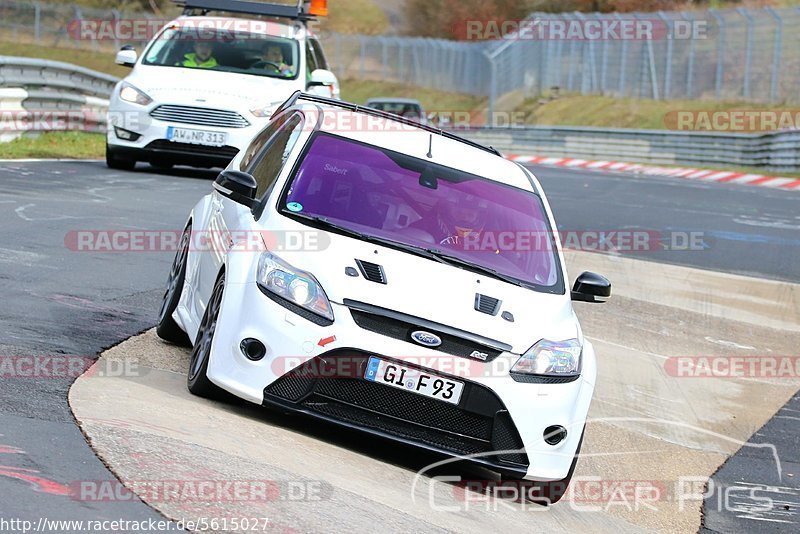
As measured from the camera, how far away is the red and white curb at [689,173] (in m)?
28.7

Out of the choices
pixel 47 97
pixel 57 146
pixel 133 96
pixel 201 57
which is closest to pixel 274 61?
pixel 201 57

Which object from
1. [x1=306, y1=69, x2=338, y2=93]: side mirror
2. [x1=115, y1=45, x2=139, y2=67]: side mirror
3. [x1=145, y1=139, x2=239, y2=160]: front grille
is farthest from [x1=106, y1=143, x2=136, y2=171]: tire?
[x1=306, y1=69, x2=338, y2=93]: side mirror

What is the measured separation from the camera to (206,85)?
16672mm

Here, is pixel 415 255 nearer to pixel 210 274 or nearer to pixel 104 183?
pixel 210 274

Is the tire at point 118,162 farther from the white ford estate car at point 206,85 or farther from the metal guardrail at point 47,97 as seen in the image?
the metal guardrail at point 47,97

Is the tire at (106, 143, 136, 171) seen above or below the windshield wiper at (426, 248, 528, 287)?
below

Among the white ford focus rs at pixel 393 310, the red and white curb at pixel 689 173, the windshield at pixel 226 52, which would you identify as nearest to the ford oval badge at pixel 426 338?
the white ford focus rs at pixel 393 310

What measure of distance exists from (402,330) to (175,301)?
214 centimetres

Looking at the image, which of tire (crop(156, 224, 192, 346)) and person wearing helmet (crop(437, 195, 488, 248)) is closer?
person wearing helmet (crop(437, 195, 488, 248))

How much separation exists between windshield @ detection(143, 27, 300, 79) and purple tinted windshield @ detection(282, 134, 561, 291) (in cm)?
1029

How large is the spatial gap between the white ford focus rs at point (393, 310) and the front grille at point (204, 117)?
9.18 metres

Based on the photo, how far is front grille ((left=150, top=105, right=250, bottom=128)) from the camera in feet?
53.8

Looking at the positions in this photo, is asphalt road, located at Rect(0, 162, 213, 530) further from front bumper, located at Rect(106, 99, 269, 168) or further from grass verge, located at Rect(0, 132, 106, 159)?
grass verge, located at Rect(0, 132, 106, 159)

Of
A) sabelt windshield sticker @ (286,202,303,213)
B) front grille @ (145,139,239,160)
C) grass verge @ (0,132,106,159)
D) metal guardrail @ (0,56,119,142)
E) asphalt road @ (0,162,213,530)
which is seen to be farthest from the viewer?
metal guardrail @ (0,56,119,142)
